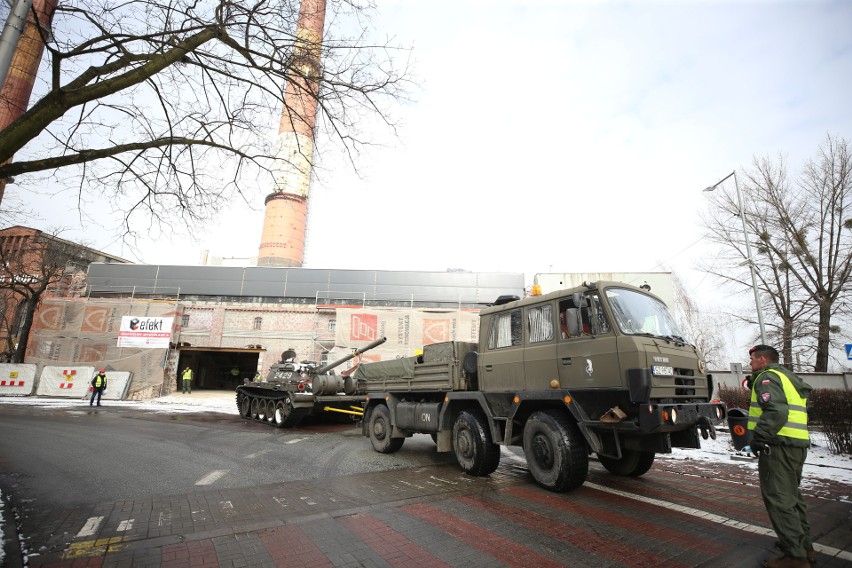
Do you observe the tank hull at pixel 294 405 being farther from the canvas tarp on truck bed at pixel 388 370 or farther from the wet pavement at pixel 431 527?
the wet pavement at pixel 431 527

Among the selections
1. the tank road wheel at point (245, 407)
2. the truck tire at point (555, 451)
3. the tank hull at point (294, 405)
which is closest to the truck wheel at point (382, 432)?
the tank hull at point (294, 405)

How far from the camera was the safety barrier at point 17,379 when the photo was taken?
2144 cm

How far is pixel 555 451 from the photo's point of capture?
5.28 m

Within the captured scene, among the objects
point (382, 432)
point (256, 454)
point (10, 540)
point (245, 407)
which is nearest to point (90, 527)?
point (10, 540)

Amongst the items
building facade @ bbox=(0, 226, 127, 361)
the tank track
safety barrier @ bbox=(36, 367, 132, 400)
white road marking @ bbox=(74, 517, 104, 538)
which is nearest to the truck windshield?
white road marking @ bbox=(74, 517, 104, 538)

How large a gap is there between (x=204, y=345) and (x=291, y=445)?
20700mm

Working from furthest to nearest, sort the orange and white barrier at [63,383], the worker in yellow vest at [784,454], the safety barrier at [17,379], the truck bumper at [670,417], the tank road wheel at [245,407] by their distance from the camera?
the orange and white barrier at [63,383], the safety barrier at [17,379], the tank road wheel at [245,407], the truck bumper at [670,417], the worker in yellow vest at [784,454]

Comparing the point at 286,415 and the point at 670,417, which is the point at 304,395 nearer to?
the point at 286,415

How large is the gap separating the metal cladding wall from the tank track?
15.5m

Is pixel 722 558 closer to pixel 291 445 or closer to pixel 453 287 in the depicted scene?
pixel 291 445

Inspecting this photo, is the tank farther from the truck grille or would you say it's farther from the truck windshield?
the truck grille

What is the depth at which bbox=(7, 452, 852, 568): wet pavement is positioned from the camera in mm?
3467

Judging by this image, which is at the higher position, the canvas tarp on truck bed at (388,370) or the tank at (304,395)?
the canvas tarp on truck bed at (388,370)

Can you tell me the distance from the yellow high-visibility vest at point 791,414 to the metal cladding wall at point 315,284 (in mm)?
27354
